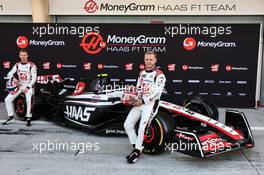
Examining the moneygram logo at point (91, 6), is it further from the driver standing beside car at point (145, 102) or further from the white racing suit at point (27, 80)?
the driver standing beside car at point (145, 102)

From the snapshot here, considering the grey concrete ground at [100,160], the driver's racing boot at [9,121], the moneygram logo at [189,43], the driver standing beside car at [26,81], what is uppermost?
the moneygram logo at [189,43]

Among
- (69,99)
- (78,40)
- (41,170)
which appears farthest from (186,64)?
(41,170)

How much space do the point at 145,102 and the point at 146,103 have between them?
0.08ft

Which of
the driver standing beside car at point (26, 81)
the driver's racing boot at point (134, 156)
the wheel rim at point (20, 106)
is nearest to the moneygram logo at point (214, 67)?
the driver standing beside car at point (26, 81)

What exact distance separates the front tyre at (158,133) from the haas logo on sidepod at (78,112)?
1.35 metres

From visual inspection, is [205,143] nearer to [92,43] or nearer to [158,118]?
[158,118]

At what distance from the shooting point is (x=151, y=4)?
33.1ft

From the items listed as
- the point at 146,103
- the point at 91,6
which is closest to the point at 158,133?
the point at 146,103

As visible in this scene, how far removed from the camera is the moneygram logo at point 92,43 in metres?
8.74

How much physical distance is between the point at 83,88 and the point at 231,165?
3138mm

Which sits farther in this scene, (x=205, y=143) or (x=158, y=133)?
(x=158, y=133)

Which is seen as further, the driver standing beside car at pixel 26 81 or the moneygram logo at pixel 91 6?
the moneygram logo at pixel 91 6

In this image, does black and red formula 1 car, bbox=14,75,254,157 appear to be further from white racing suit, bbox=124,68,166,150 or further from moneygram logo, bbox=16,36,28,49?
moneygram logo, bbox=16,36,28,49

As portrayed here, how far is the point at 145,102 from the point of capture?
477 centimetres
